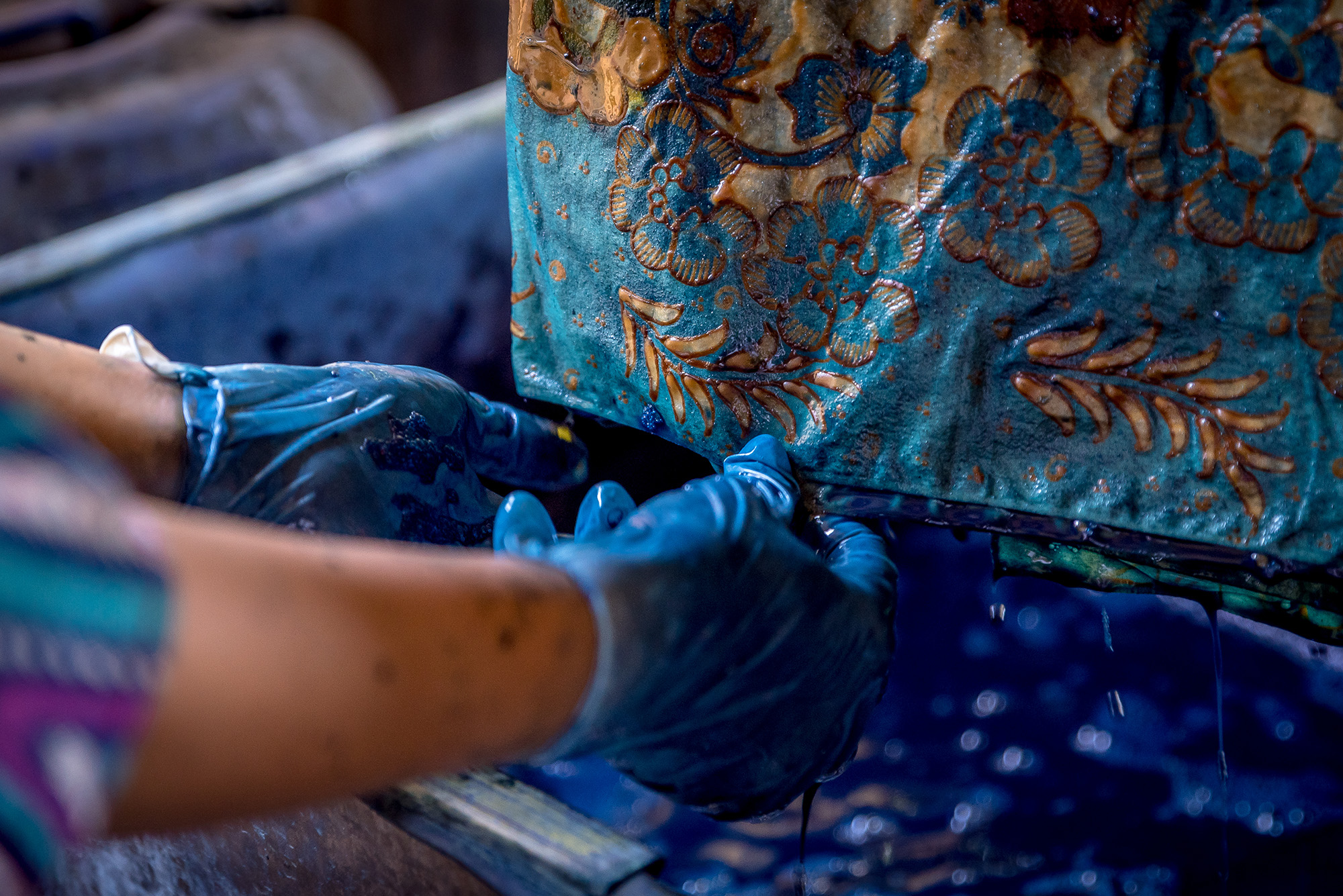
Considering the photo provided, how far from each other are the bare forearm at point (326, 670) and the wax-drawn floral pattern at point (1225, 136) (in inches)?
20.0

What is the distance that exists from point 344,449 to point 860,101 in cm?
47

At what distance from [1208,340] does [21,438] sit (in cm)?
69

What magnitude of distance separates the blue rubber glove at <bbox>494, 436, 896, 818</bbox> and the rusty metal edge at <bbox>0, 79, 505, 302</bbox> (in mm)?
1121

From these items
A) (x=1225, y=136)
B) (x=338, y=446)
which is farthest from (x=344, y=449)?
(x=1225, y=136)

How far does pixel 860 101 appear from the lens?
0.75 m

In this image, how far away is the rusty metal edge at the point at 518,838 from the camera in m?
0.63

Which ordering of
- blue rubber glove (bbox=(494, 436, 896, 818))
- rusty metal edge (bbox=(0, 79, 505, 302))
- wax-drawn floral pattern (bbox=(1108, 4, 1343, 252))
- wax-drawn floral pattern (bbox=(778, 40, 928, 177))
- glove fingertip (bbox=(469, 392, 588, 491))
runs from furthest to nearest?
rusty metal edge (bbox=(0, 79, 505, 302)), glove fingertip (bbox=(469, 392, 588, 491)), wax-drawn floral pattern (bbox=(778, 40, 928, 177)), wax-drawn floral pattern (bbox=(1108, 4, 1343, 252)), blue rubber glove (bbox=(494, 436, 896, 818))

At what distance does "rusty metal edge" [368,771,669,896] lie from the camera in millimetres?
626

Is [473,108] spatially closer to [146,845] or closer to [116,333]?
[116,333]

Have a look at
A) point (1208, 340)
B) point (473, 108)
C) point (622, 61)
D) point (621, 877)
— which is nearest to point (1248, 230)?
point (1208, 340)

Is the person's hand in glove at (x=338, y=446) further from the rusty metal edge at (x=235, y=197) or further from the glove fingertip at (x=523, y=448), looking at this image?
the rusty metal edge at (x=235, y=197)

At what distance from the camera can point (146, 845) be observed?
30.4 inches

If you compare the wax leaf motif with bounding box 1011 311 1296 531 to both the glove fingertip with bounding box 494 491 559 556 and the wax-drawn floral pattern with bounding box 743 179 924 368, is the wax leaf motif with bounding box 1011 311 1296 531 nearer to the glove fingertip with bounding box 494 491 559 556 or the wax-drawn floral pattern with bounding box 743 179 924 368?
the wax-drawn floral pattern with bounding box 743 179 924 368

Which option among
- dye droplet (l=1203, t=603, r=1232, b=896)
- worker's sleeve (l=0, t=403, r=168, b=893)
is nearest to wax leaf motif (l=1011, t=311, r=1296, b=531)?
dye droplet (l=1203, t=603, r=1232, b=896)
